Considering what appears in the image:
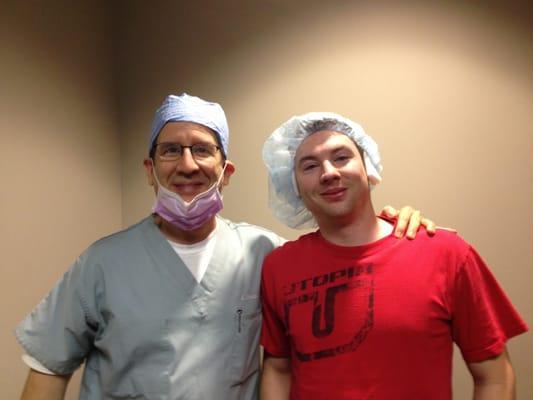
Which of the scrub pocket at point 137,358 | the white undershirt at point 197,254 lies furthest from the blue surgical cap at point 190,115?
the scrub pocket at point 137,358

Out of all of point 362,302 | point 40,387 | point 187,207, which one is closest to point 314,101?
point 187,207

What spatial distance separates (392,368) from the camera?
97 centimetres

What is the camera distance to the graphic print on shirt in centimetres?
101

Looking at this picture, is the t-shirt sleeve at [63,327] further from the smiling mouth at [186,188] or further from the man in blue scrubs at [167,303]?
the smiling mouth at [186,188]

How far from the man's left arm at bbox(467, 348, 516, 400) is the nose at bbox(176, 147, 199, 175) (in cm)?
81

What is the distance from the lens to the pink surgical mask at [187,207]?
112 centimetres

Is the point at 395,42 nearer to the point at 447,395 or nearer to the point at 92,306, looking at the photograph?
the point at 447,395

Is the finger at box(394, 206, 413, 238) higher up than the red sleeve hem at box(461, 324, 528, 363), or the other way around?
the finger at box(394, 206, 413, 238)

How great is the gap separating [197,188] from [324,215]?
1.09ft

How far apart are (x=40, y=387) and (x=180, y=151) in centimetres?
66

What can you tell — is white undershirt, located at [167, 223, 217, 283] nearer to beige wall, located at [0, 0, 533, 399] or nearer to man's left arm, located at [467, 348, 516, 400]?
beige wall, located at [0, 0, 533, 399]

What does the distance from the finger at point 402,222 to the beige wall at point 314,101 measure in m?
0.43

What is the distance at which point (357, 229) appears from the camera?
1.11 meters

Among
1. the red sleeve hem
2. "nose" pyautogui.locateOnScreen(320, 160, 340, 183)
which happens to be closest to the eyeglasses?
"nose" pyautogui.locateOnScreen(320, 160, 340, 183)
